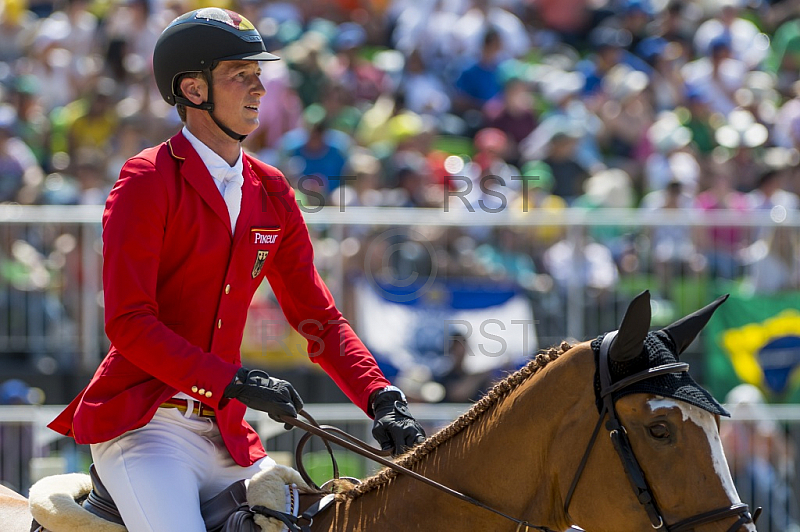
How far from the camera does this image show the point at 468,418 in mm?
3500

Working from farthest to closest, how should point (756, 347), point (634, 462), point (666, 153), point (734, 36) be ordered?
1. point (734, 36)
2. point (666, 153)
3. point (756, 347)
4. point (634, 462)

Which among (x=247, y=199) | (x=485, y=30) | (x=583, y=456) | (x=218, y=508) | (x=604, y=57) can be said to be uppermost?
(x=485, y=30)

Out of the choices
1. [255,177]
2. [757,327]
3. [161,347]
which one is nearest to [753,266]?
[757,327]

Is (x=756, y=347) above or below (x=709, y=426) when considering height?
below

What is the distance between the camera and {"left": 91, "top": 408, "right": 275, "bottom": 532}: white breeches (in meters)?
3.34

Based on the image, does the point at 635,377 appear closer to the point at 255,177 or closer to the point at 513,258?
the point at 255,177

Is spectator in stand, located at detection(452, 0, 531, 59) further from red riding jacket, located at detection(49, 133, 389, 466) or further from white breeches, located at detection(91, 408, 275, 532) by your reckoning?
white breeches, located at detection(91, 408, 275, 532)

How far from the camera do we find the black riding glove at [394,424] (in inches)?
144

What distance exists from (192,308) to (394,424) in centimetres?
78

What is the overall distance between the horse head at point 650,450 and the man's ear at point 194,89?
158 cm

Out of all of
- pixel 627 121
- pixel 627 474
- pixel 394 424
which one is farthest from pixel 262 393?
pixel 627 121

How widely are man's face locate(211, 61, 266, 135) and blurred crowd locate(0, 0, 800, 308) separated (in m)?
4.99

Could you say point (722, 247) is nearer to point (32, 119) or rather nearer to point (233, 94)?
point (233, 94)

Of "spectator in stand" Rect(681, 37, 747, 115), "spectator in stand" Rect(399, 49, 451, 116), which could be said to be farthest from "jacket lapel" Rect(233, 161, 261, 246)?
"spectator in stand" Rect(681, 37, 747, 115)
